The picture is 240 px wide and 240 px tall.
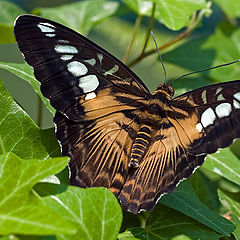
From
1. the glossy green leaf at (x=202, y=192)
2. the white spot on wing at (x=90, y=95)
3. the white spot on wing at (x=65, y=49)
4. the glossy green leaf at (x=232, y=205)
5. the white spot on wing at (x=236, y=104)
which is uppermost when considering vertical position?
the white spot on wing at (x=65, y=49)

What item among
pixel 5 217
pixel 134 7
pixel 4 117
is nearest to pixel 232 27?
pixel 134 7

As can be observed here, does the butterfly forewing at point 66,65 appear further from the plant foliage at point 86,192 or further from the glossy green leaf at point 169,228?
the glossy green leaf at point 169,228

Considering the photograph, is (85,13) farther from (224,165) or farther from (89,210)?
(89,210)

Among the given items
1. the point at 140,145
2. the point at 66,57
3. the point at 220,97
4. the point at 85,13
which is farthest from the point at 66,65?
the point at 85,13

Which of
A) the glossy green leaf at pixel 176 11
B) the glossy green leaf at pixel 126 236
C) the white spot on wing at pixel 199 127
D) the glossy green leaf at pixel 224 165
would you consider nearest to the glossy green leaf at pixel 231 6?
the glossy green leaf at pixel 176 11

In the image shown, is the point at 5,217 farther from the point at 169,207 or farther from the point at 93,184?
the point at 169,207
